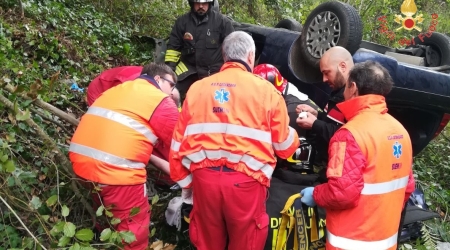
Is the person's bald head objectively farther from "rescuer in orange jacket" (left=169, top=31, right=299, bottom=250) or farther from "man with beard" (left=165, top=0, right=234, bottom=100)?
"man with beard" (left=165, top=0, right=234, bottom=100)

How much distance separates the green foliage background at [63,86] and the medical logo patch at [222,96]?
87cm

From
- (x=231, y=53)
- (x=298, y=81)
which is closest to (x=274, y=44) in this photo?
(x=298, y=81)

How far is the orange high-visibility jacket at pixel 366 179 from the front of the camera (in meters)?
2.32

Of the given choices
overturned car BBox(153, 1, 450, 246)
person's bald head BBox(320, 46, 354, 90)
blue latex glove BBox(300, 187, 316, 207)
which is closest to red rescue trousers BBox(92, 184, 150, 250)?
blue latex glove BBox(300, 187, 316, 207)

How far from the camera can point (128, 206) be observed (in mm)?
2809

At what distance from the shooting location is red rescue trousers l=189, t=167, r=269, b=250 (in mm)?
2527

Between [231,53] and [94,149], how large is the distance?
1064 mm

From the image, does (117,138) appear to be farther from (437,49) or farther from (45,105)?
(437,49)

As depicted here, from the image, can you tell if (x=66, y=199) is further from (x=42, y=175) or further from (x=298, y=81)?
(x=298, y=81)

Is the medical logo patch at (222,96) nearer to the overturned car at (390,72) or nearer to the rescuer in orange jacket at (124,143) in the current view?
the rescuer in orange jacket at (124,143)

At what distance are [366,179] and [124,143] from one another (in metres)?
1.47

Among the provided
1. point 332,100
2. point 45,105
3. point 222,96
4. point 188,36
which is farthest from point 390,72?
point 45,105

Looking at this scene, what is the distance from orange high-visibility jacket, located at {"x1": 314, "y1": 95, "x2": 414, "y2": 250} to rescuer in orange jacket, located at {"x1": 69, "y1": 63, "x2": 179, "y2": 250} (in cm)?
111

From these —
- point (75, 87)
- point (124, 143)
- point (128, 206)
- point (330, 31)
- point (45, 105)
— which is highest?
point (330, 31)
